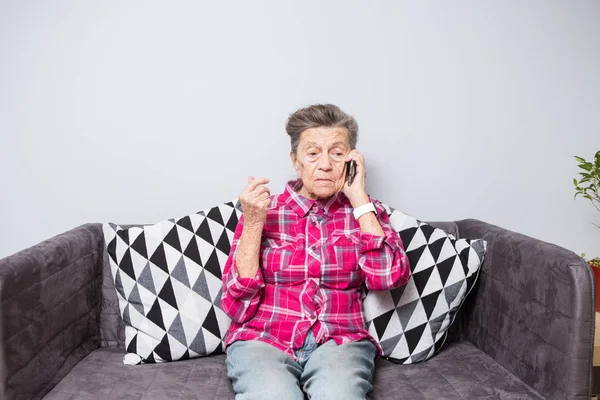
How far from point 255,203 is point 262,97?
0.65 m

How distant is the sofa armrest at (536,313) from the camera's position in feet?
4.34

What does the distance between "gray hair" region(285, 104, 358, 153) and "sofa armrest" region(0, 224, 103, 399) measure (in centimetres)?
78

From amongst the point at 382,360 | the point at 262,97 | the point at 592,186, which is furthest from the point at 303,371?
the point at 592,186

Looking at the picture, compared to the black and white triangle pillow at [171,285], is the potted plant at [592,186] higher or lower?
higher

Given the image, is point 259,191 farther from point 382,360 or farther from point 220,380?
point 382,360

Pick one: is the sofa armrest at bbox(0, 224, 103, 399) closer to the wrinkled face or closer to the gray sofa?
the gray sofa

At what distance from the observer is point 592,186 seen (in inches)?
82.1

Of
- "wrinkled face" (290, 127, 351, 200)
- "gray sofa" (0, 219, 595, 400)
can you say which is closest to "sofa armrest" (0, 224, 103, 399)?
"gray sofa" (0, 219, 595, 400)

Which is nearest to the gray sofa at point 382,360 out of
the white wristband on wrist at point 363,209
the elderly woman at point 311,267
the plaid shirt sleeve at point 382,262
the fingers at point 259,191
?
the elderly woman at point 311,267

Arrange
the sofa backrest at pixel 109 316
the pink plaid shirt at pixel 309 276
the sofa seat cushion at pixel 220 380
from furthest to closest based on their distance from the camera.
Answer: the sofa backrest at pixel 109 316 < the pink plaid shirt at pixel 309 276 < the sofa seat cushion at pixel 220 380

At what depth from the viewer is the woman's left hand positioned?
1631 mm

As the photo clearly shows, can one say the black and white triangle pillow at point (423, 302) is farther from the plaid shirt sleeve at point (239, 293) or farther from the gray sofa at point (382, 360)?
the plaid shirt sleeve at point (239, 293)

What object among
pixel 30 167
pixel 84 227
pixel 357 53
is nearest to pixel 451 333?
pixel 357 53

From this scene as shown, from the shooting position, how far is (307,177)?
1.64 metres
